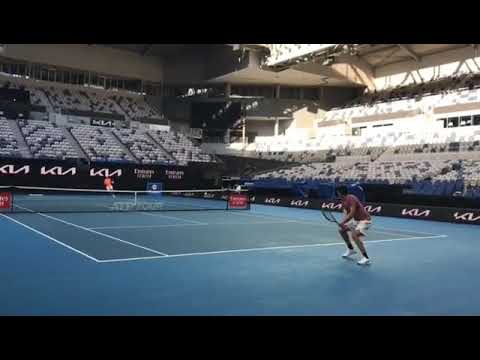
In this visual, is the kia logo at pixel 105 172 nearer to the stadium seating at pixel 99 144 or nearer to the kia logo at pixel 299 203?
the stadium seating at pixel 99 144

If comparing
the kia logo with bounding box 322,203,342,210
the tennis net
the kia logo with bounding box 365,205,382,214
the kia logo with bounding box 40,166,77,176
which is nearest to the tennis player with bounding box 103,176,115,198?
the tennis net

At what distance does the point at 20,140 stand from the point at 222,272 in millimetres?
35953

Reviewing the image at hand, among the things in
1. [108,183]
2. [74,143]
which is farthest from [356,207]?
[74,143]

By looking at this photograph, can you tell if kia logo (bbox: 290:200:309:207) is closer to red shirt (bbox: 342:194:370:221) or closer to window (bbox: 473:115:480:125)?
window (bbox: 473:115:480:125)

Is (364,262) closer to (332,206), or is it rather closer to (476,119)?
(332,206)

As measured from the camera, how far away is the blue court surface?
7.16 metres

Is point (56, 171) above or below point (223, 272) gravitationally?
above

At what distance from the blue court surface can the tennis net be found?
18.7 feet

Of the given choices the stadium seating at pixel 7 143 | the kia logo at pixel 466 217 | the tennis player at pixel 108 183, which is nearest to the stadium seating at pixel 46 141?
the stadium seating at pixel 7 143

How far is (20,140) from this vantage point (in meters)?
40.4

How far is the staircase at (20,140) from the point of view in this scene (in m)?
37.5
